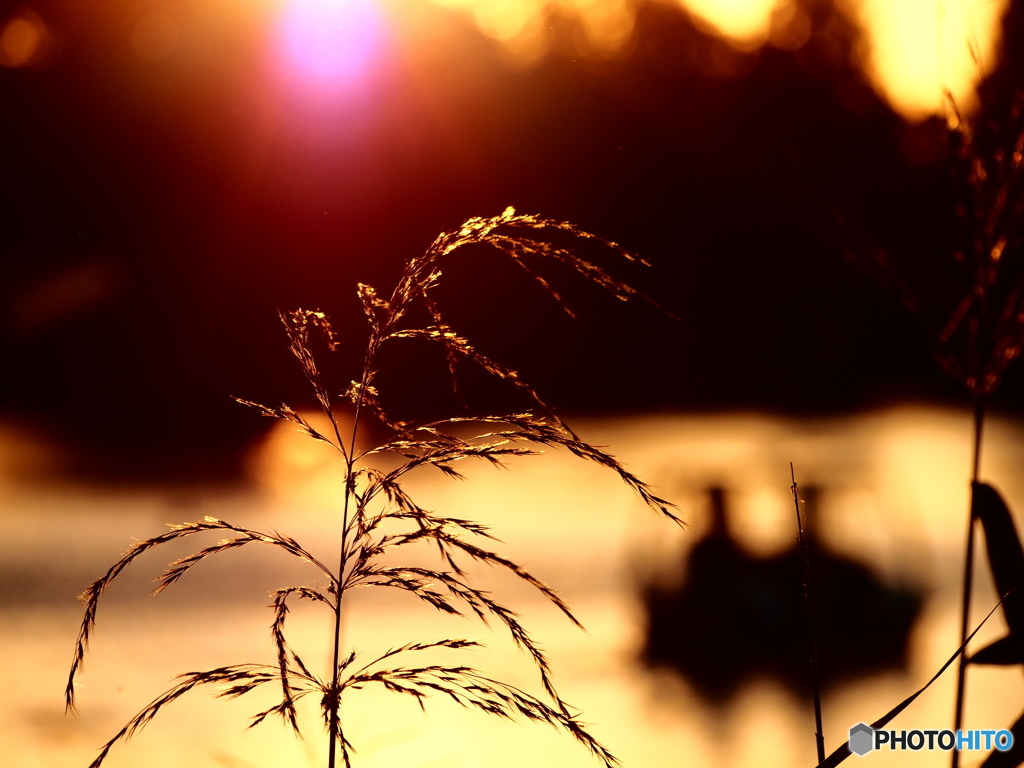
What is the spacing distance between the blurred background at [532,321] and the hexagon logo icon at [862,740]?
0.51m

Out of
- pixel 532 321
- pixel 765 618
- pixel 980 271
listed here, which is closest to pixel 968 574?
pixel 980 271

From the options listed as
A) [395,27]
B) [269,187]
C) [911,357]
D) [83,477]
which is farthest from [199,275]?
[911,357]

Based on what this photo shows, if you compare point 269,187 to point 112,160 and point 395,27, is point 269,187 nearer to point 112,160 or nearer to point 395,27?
point 112,160

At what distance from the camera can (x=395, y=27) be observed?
4109mm

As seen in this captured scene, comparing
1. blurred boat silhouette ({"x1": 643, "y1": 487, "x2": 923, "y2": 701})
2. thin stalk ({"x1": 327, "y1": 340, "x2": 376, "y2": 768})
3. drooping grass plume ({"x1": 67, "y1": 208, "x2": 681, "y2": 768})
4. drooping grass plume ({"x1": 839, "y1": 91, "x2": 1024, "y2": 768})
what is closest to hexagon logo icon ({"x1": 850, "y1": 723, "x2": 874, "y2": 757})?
drooping grass plume ({"x1": 839, "y1": 91, "x2": 1024, "y2": 768})

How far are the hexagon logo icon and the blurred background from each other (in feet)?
1.67

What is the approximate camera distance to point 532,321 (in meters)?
8.23

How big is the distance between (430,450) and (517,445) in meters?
0.10

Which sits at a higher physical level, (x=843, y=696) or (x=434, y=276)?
(x=843, y=696)

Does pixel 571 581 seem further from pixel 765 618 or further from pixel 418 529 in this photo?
pixel 418 529

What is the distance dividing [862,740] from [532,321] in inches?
276

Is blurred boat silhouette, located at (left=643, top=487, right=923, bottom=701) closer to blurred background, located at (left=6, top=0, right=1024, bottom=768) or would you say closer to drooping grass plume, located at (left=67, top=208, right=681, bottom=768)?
blurred background, located at (left=6, top=0, right=1024, bottom=768)

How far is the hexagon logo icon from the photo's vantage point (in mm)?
1187

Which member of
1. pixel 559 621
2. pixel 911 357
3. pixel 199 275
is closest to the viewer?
pixel 559 621
